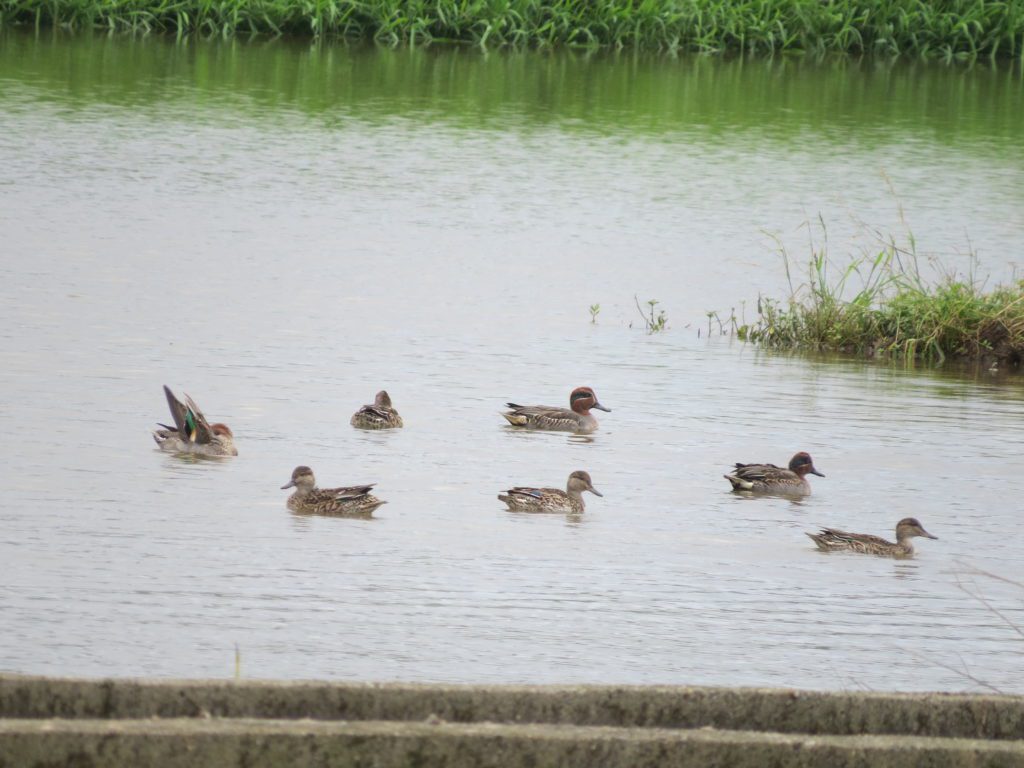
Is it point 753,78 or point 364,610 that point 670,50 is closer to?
point 753,78

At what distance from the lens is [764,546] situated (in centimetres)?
1079

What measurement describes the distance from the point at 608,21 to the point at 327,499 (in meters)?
29.9

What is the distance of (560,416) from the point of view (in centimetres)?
1345

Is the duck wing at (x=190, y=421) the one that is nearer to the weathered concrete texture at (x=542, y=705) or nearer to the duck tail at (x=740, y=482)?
the duck tail at (x=740, y=482)

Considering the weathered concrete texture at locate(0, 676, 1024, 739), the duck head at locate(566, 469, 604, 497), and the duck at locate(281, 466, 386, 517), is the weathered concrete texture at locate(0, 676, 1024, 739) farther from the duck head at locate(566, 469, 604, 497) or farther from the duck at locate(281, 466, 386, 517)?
the duck head at locate(566, 469, 604, 497)

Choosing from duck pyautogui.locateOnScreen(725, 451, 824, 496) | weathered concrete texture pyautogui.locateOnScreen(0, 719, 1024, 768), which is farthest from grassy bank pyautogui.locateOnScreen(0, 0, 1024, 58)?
weathered concrete texture pyautogui.locateOnScreen(0, 719, 1024, 768)

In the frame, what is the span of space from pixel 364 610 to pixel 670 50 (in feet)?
105

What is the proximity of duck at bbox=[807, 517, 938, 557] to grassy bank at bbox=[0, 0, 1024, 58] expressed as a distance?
28.1 m

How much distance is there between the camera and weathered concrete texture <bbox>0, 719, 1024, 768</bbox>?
478 centimetres

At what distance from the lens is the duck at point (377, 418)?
12852 mm

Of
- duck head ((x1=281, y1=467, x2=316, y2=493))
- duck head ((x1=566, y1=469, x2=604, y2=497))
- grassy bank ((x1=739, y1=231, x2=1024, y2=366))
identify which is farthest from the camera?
grassy bank ((x1=739, y1=231, x2=1024, y2=366))

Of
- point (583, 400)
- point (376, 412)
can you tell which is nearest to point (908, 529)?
point (583, 400)

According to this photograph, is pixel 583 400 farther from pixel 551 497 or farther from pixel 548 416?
pixel 551 497

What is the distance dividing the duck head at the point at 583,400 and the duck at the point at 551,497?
2315 mm
